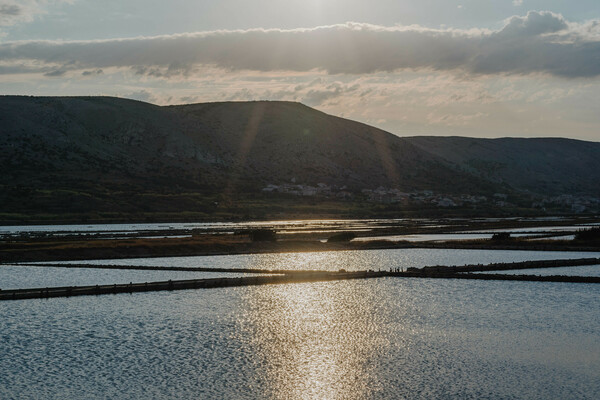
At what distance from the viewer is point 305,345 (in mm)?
37125

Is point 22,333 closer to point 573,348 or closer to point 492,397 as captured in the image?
point 492,397

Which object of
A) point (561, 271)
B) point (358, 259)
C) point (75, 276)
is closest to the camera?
point (75, 276)

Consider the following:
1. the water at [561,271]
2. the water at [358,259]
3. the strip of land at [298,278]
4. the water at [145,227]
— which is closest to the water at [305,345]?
the strip of land at [298,278]

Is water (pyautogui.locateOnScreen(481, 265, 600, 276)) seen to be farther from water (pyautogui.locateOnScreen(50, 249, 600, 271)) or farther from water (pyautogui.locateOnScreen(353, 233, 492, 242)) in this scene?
water (pyautogui.locateOnScreen(353, 233, 492, 242))

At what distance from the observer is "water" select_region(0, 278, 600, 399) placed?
29.2 metres

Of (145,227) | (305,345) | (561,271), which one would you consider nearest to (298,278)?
(305,345)

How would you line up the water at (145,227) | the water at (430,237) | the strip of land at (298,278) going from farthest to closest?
the water at (145,227) < the water at (430,237) < the strip of land at (298,278)

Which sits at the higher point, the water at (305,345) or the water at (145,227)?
the water at (305,345)

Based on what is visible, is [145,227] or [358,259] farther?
[145,227]

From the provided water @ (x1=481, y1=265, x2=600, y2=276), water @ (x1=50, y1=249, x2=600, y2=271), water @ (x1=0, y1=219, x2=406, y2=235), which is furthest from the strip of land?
water @ (x1=0, y1=219, x2=406, y2=235)

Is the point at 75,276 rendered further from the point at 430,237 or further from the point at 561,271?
the point at 430,237

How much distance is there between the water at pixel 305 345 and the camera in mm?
29203

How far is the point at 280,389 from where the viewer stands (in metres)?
28.9

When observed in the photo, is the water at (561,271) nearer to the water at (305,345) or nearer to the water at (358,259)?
the water at (358,259)
